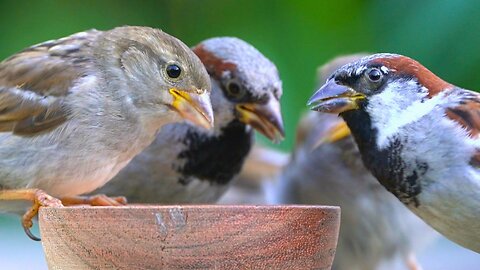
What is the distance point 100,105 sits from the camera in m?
1.56

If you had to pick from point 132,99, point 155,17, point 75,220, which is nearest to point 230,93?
point 132,99

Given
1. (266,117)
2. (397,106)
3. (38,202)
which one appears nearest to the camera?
(38,202)

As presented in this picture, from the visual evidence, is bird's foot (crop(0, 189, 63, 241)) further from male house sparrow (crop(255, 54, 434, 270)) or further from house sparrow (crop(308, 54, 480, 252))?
male house sparrow (crop(255, 54, 434, 270))

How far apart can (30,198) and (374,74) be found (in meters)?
0.60

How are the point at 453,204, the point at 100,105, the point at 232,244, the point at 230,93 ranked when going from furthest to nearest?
the point at 230,93 → the point at 100,105 → the point at 453,204 → the point at 232,244

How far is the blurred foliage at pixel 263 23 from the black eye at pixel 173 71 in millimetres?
1100

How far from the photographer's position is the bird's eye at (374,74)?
4.98 feet

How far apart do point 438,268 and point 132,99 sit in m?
1.46

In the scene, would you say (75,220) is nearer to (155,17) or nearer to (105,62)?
(105,62)

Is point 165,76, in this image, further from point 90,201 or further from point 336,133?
point 336,133

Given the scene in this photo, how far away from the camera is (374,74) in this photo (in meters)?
1.52

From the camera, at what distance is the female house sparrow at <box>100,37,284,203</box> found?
1.82m

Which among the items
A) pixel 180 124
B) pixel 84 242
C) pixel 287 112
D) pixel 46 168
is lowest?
pixel 287 112

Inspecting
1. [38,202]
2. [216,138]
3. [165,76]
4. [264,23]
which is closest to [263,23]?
[264,23]
